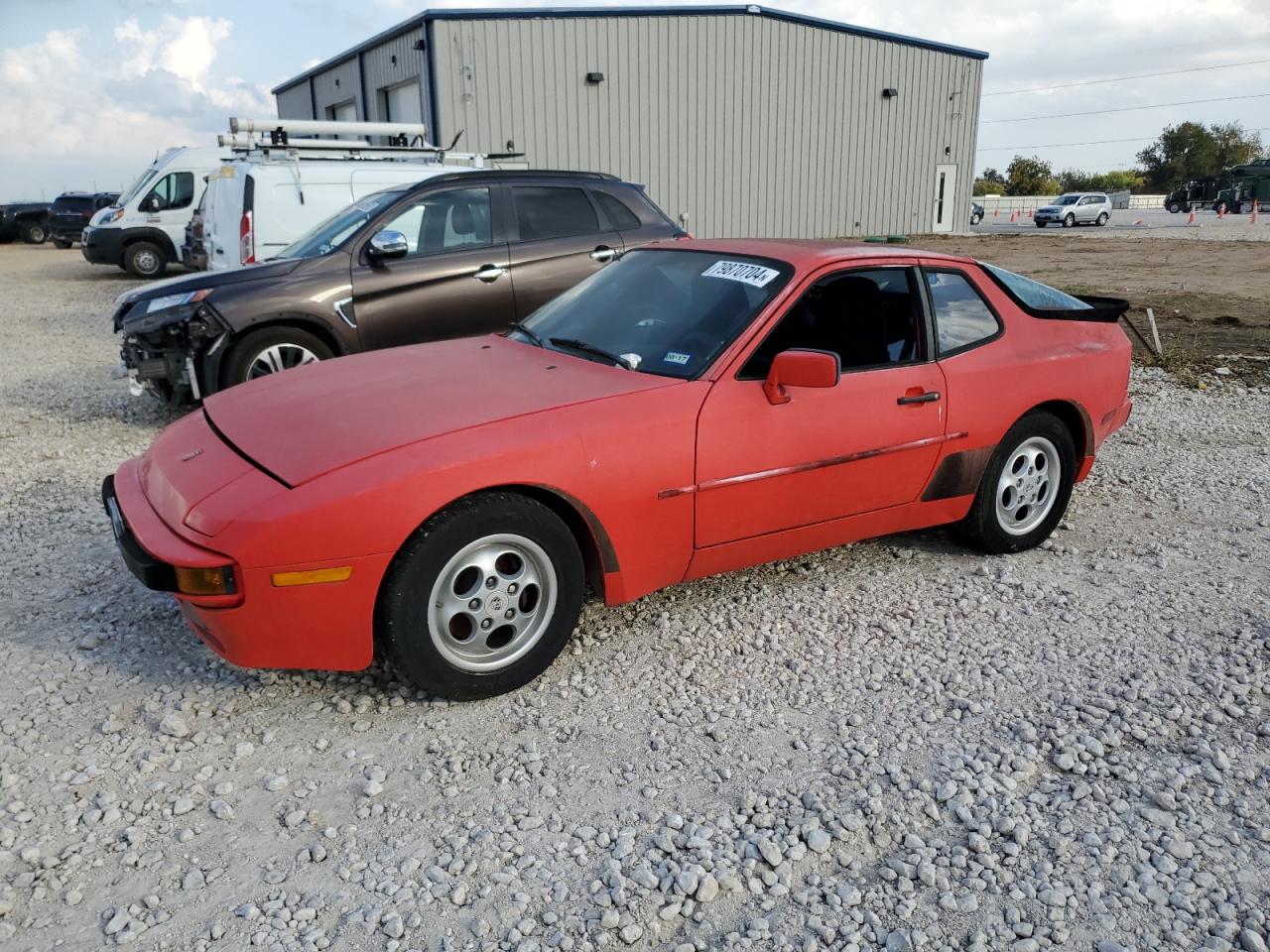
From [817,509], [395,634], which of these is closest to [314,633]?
[395,634]

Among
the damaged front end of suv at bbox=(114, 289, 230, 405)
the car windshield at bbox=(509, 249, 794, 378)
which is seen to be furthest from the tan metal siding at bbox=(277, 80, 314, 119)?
the car windshield at bbox=(509, 249, 794, 378)

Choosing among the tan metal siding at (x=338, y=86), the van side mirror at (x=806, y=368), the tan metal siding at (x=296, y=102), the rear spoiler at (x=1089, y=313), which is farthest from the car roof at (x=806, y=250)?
the tan metal siding at (x=296, y=102)

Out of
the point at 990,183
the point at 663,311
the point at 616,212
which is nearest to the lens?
the point at 663,311

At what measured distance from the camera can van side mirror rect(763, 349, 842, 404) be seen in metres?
3.51

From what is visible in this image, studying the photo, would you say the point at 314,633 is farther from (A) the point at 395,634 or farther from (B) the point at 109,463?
(B) the point at 109,463

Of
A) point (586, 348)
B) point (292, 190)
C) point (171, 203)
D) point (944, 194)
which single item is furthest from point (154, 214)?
point (944, 194)

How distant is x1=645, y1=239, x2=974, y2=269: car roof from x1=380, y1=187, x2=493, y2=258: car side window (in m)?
3.10

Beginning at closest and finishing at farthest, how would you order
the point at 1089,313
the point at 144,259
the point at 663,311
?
the point at 663,311
the point at 1089,313
the point at 144,259

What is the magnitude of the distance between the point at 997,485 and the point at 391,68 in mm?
23790

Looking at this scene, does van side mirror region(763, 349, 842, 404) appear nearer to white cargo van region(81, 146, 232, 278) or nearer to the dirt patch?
the dirt patch

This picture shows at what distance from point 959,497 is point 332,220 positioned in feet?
17.4

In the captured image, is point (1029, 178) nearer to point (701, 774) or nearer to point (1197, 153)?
point (1197, 153)

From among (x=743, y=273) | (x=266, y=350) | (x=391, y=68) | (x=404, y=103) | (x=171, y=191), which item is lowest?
(x=266, y=350)

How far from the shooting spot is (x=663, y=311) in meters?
4.02
